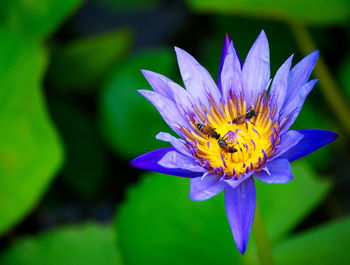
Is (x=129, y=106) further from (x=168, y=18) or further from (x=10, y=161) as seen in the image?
(x=168, y=18)

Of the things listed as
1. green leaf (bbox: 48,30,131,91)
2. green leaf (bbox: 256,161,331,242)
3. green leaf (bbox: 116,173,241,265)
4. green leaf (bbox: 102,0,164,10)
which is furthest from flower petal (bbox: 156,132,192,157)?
green leaf (bbox: 102,0,164,10)

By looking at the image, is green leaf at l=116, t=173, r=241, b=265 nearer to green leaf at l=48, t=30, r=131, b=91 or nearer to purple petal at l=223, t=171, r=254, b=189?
purple petal at l=223, t=171, r=254, b=189

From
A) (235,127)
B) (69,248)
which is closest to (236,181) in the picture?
(235,127)

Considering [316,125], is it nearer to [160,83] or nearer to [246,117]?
[246,117]

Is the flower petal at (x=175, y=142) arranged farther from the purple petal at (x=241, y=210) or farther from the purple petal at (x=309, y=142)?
the purple petal at (x=309, y=142)

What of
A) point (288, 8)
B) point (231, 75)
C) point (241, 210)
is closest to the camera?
point (241, 210)

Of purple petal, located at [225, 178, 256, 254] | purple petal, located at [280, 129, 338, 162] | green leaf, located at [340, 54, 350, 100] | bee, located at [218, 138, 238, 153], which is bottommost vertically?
purple petal, located at [225, 178, 256, 254]

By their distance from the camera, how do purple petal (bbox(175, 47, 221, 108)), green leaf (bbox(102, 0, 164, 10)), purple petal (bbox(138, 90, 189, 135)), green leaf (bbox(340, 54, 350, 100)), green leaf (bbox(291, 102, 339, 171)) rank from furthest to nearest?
green leaf (bbox(102, 0, 164, 10)) < green leaf (bbox(291, 102, 339, 171)) < green leaf (bbox(340, 54, 350, 100)) < purple petal (bbox(175, 47, 221, 108)) < purple petal (bbox(138, 90, 189, 135))
